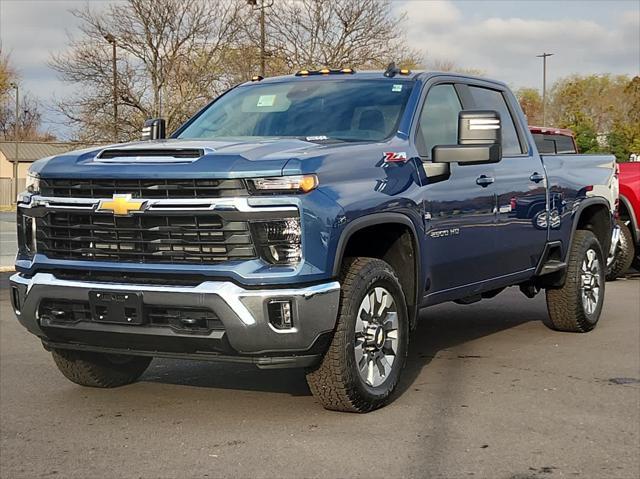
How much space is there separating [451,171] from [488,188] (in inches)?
20.4

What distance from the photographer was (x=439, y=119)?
21.4 feet

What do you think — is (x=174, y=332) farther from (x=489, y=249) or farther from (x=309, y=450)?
(x=489, y=249)

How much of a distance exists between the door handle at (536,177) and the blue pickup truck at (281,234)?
1.83ft

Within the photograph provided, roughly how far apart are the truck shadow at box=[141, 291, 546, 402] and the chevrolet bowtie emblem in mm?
1640

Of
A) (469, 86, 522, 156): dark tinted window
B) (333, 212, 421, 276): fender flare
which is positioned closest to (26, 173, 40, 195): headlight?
(333, 212, 421, 276): fender flare

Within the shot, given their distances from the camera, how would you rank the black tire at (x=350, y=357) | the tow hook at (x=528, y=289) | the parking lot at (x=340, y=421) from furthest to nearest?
the tow hook at (x=528, y=289), the black tire at (x=350, y=357), the parking lot at (x=340, y=421)

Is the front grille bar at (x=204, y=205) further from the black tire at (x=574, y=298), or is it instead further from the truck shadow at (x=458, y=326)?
the black tire at (x=574, y=298)

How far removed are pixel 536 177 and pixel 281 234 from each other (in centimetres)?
316

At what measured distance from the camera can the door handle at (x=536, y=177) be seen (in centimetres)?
732

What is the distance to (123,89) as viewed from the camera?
113ft

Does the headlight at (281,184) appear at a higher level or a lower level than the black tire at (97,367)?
higher

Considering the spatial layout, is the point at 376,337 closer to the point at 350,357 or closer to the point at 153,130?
the point at 350,357

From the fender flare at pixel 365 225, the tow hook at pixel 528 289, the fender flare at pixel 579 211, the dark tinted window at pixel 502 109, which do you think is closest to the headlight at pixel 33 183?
the fender flare at pixel 365 225

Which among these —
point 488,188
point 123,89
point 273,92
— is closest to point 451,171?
point 488,188
